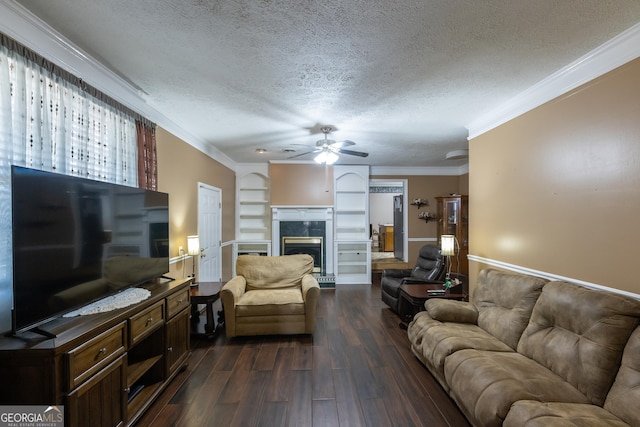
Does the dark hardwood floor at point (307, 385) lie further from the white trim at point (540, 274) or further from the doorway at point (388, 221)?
the doorway at point (388, 221)

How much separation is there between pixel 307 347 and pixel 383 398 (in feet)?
3.56

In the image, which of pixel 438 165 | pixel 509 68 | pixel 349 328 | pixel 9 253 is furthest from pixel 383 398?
pixel 438 165

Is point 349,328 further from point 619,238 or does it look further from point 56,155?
point 56,155

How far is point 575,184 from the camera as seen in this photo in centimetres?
224

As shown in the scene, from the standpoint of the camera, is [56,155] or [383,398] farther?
[383,398]

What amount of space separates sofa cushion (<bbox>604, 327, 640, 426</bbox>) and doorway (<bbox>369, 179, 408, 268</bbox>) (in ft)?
16.7

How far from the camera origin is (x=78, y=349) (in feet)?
4.51

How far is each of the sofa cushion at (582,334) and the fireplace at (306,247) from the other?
417cm

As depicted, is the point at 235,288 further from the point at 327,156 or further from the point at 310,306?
the point at 327,156

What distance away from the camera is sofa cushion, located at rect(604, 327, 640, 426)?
1.43 meters

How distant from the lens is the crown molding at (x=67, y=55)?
5.17 ft

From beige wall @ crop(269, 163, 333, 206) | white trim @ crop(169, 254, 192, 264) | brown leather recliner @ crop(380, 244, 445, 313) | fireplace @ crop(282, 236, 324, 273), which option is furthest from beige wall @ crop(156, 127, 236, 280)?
Result: brown leather recliner @ crop(380, 244, 445, 313)

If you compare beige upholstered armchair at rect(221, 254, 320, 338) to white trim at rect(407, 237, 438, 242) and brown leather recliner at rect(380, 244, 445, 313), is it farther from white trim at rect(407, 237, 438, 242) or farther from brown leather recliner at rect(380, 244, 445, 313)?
white trim at rect(407, 237, 438, 242)

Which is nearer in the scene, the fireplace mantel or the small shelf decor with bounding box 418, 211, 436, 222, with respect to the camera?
the fireplace mantel
